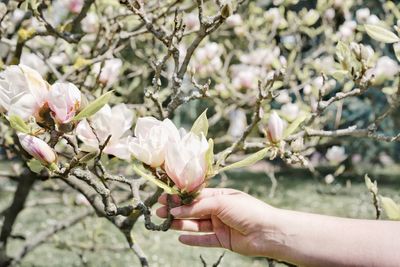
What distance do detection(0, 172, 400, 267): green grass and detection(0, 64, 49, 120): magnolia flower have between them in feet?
4.76

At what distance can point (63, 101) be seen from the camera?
3.82ft

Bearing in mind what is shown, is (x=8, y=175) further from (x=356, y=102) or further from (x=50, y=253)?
(x=356, y=102)

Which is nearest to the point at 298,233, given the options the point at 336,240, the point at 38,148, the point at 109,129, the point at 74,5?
the point at 336,240

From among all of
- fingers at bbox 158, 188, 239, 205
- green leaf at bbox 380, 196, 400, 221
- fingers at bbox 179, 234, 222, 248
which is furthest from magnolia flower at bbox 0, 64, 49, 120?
green leaf at bbox 380, 196, 400, 221

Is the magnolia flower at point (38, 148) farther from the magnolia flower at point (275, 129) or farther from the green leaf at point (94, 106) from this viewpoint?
the magnolia flower at point (275, 129)

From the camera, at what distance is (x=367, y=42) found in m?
10.7

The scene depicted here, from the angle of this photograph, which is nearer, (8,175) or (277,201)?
(8,175)

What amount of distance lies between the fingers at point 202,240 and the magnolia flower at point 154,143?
0.81 ft

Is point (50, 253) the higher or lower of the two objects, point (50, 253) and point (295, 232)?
the lower

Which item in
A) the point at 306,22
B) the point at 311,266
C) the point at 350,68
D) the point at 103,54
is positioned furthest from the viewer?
the point at 306,22

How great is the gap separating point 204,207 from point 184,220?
0.13m

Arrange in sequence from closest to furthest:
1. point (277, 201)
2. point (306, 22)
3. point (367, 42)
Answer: point (306, 22)
point (277, 201)
point (367, 42)

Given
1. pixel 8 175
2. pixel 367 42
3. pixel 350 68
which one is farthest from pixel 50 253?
pixel 367 42

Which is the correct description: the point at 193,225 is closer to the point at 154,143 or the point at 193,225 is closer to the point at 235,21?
the point at 154,143
